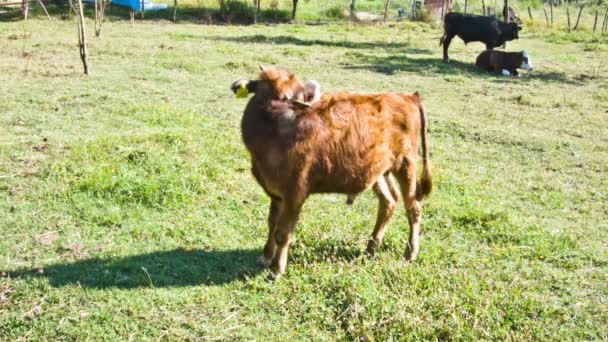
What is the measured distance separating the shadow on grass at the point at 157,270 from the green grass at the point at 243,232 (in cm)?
2

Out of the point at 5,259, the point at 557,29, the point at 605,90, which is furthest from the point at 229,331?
the point at 557,29

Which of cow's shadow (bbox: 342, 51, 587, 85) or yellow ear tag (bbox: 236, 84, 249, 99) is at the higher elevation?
yellow ear tag (bbox: 236, 84, 249, 99)

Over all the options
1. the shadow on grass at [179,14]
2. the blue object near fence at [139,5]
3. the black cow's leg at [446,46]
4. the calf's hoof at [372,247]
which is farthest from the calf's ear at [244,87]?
the blue object near fence at [139,5]

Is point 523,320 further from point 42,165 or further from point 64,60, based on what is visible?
point 64,60

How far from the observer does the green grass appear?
13.4 ft

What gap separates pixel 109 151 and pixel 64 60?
747cm

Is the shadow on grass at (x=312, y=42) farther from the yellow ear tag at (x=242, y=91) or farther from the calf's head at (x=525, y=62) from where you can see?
the yellow ear tag at (x=242, y=91)

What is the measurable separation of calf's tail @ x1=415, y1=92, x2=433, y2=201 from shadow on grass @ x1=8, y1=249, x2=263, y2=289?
5.30 ft

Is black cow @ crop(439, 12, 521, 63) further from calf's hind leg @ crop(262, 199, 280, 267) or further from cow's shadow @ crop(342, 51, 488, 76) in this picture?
calf's hind leg @ crop(262, 199, 280, 267)

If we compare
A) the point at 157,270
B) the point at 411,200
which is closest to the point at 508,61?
the point at 411,200

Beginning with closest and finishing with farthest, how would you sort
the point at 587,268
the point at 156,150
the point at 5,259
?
the point at 5,259
the point at 587,268
the point at 156,150

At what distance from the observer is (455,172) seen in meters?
7.46

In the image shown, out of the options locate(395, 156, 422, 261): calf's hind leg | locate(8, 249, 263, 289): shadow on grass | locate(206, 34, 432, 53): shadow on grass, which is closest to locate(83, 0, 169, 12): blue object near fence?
locate(206, 34, 432, 53): shadow on grass

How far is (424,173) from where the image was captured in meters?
5.16
